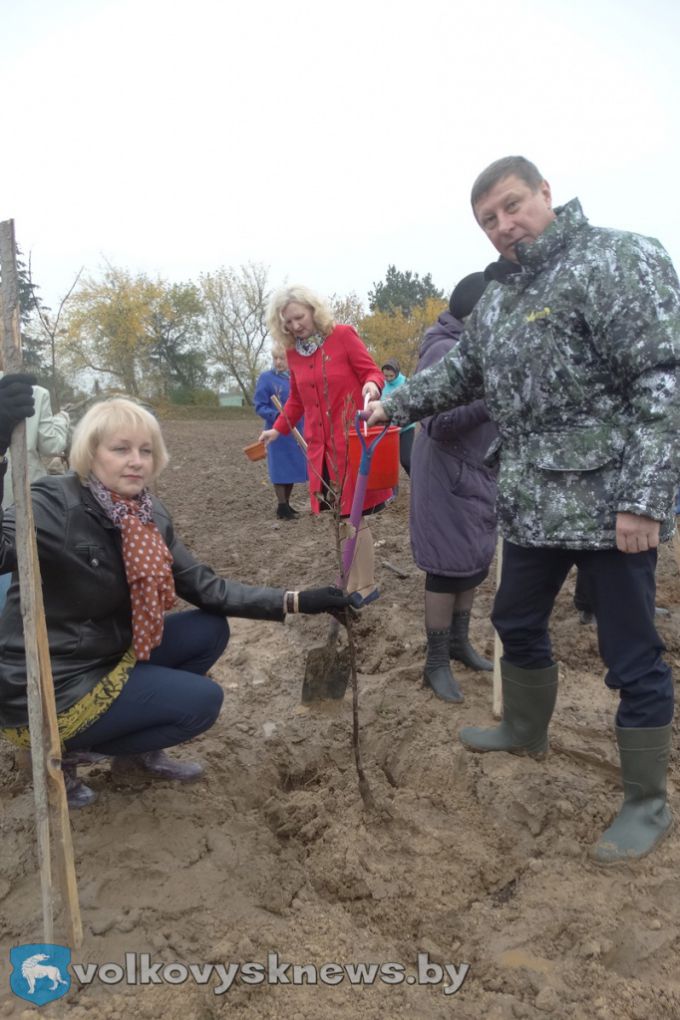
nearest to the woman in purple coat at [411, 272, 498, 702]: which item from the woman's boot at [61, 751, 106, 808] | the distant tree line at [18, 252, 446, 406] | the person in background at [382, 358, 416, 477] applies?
the woman's boot at [61, 751, 106, 808]

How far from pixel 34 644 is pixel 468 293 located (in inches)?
86.0

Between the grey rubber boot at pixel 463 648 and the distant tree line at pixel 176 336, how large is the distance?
30213mm

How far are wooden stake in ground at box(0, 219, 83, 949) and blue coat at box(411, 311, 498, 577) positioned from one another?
1765 mm

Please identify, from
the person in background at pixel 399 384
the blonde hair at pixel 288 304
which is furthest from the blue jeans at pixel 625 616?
the person in background at pixel 399 384

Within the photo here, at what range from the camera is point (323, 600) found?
2.62 meters

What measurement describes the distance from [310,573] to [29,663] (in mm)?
3511

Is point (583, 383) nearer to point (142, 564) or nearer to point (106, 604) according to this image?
point (142, 564)

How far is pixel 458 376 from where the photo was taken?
Answer: 2643mm

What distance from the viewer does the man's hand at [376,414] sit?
2.74m

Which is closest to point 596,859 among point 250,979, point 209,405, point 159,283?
point 250,979

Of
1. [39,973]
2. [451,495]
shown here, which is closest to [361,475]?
[451,495]

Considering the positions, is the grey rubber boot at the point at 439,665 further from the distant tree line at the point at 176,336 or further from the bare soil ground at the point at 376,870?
the distant tree line at the point at 176,336

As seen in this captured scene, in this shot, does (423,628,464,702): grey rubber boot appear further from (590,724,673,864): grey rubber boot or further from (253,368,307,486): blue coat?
(253,368,307,486): blue coat

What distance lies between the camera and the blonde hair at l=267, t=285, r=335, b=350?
3775mm
